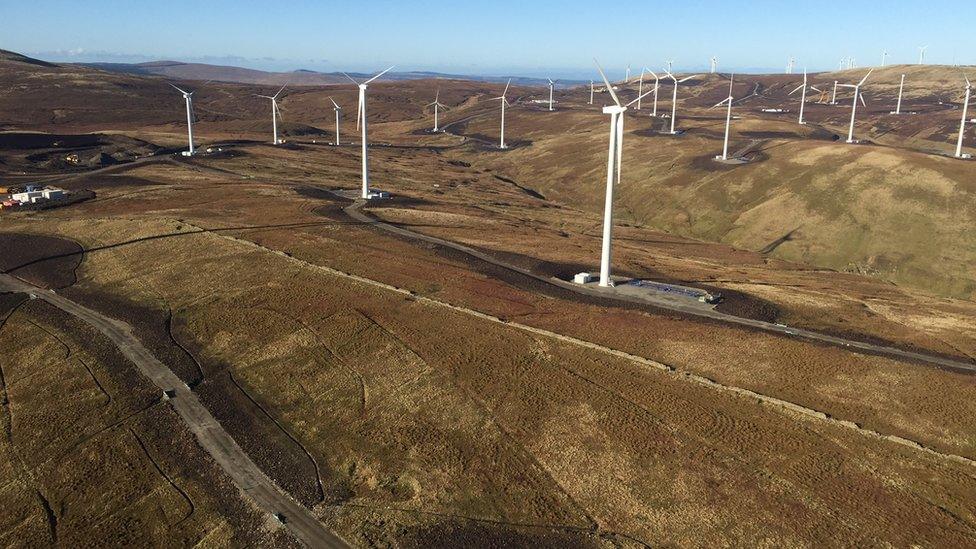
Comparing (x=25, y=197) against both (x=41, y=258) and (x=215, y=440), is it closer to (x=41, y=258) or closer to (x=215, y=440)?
(x=41, y=258)

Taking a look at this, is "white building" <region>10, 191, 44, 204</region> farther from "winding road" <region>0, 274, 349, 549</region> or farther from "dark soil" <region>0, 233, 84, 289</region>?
"winding road" <region>0, 274, 349, 549</region>

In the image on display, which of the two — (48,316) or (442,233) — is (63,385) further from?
(442,233)

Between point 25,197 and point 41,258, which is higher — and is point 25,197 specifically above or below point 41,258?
above

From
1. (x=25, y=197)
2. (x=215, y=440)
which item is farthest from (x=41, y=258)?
(x=215, y=440)

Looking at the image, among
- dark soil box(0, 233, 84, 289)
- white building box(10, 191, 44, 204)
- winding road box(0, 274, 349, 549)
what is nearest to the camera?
winding road box(0, 274, 349, 549)

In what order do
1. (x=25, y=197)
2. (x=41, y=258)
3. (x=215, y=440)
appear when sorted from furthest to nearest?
(x=25, y=197) → (x=41, y=258) → (x=215, y=440)

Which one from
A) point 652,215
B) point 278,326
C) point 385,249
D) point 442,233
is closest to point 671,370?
point 278,326

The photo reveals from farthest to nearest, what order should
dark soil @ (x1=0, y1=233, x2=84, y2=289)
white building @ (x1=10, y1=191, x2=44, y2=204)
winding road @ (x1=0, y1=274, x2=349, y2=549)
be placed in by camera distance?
white building @ (x1=10, y1=191, x2=44, y2=204) → dark soil @ (x1=0, y1=233, x2=84, y2=289) → winding road @ (x1=0, y1=274, x2=349, y2=549)

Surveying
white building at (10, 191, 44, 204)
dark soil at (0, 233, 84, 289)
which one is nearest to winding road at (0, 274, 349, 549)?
dark soil at (0, 233, 84, 289)
